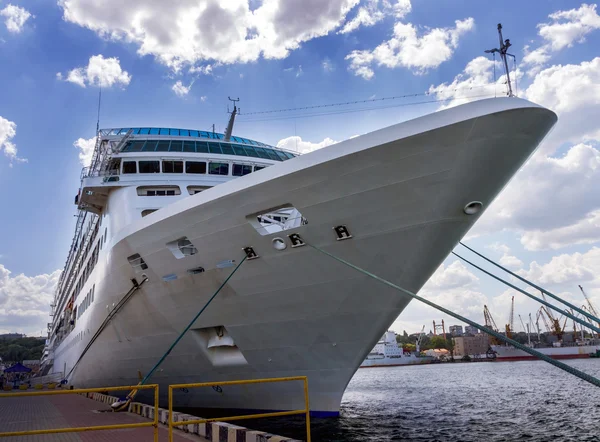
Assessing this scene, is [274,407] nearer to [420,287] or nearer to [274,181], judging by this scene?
[420,287]

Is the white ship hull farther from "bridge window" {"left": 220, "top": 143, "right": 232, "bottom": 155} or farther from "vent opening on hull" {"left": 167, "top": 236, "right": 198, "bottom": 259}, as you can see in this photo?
"vent opening on hull" {"left": 167, "top": 236, "right": 198, "bottom": 259}

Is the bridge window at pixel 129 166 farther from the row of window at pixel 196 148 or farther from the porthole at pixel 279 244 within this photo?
the porthole at pixel 279 244

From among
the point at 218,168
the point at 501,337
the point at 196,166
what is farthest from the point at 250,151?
the point at 501,337

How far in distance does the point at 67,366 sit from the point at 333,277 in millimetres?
25584

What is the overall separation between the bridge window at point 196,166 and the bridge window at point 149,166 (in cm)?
94

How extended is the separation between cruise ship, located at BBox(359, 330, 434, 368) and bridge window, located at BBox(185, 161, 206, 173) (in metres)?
94.0

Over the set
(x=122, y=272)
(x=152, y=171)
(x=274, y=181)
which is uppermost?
(x=152, y=171)

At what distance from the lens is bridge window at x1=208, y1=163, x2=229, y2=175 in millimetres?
15188

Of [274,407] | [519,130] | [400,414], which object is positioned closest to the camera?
[519,130]

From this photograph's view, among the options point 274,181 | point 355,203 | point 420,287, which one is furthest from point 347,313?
point 274,181

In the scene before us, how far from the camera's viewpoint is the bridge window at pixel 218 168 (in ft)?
49.8

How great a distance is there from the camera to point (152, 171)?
15008mm

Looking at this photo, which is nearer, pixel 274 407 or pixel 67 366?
pixel 274 407

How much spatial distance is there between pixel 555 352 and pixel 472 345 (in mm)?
32107
